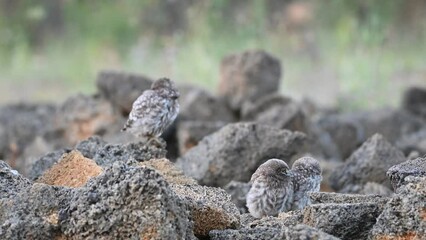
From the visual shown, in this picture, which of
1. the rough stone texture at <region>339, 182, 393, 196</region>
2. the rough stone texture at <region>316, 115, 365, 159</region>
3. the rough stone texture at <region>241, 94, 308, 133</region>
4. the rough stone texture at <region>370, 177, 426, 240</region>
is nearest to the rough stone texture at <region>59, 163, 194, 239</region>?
the rough stone texture at <region>370, 177, 426, 240</region>

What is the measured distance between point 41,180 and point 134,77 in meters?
6.80

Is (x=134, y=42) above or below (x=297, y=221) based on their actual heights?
above

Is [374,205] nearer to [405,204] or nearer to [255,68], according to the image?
[405,204]

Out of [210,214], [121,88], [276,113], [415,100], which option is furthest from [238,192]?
[415,100]

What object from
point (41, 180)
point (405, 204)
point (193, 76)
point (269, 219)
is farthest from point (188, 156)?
point (193, 76)

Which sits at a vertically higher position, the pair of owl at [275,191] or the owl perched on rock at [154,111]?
the owl perched on rock at [154,111]

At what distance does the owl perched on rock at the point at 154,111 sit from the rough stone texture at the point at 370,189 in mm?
1380

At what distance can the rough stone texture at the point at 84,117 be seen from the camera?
44.7ft

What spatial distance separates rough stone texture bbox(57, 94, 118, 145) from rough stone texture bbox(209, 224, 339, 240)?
7.68m

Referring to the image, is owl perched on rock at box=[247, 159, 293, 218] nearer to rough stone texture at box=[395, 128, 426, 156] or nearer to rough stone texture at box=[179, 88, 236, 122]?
rough stone texture at box=[395, 128, 426, 156]

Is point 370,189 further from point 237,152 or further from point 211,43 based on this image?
point 211,43

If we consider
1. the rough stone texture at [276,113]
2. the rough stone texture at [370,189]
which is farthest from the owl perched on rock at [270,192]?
the rough stone texture at [276,113]

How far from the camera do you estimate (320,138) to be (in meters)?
13.5

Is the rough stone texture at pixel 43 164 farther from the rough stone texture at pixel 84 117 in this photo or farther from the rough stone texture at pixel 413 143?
the rough stone texture at pixel 84 117
